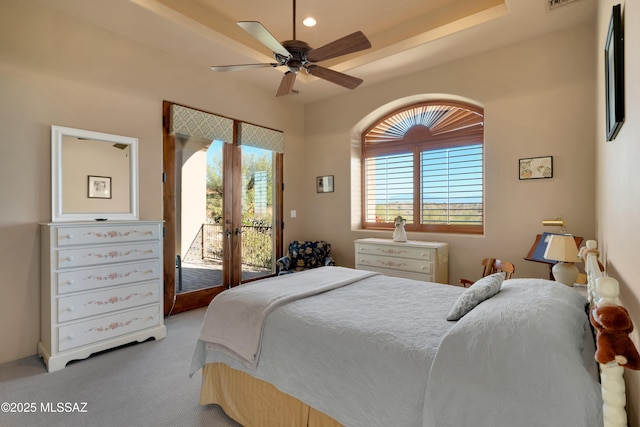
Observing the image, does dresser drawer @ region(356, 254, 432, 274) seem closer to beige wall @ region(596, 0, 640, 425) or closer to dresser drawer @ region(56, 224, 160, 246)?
beige wall @ region(596, 0, 640, 425)

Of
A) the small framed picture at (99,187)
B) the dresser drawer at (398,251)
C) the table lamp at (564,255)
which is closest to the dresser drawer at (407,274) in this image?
the dresser drawer at (398,251)

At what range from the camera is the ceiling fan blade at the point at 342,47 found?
2.33 m

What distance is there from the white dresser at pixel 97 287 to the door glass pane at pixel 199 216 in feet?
2.35

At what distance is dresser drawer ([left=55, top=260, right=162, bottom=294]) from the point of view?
2.64 meters

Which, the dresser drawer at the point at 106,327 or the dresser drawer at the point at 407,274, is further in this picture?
the dresser drawer at the point at 407,274

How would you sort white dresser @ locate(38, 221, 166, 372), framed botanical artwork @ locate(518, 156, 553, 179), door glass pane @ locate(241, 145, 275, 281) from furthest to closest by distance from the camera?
door glass pane @ locate(241, 145, 275, 281) < framed botanical artwork @ locate(518, 156, 553, 179) < white dresser @ locate(38, 221, 166, 372)

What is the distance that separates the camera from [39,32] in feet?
9.32

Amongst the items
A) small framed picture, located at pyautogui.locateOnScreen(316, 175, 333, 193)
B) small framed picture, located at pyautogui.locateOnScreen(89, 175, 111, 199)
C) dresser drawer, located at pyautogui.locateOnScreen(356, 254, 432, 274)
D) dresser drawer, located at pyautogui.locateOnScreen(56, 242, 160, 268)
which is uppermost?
small framed picture, located at pyautogui.locateOnScreen(316, 175, 333, 193)

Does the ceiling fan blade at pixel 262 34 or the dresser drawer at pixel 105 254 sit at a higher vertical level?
the ceiling fan blade at pixel 262 34

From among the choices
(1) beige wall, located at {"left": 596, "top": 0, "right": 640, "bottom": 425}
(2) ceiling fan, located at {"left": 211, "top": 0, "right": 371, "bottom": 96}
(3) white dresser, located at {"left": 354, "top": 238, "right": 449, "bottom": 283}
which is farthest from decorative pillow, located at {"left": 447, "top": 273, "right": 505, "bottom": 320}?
(3) white dresser, located at {"left": 354, "top": 238, "right": 449, "bottom": 283}

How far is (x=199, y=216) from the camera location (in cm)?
412

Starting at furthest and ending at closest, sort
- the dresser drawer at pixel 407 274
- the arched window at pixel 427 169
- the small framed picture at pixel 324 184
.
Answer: the small framed picture at pixel 324 184 → the arched window at pixel 427 169 → the dresser drawer at pixel 407 274

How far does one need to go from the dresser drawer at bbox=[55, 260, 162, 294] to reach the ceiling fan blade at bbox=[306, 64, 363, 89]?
2.38 m

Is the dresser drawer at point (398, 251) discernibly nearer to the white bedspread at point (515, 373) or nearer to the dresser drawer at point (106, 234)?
the white bedspread at point (515, 373)
